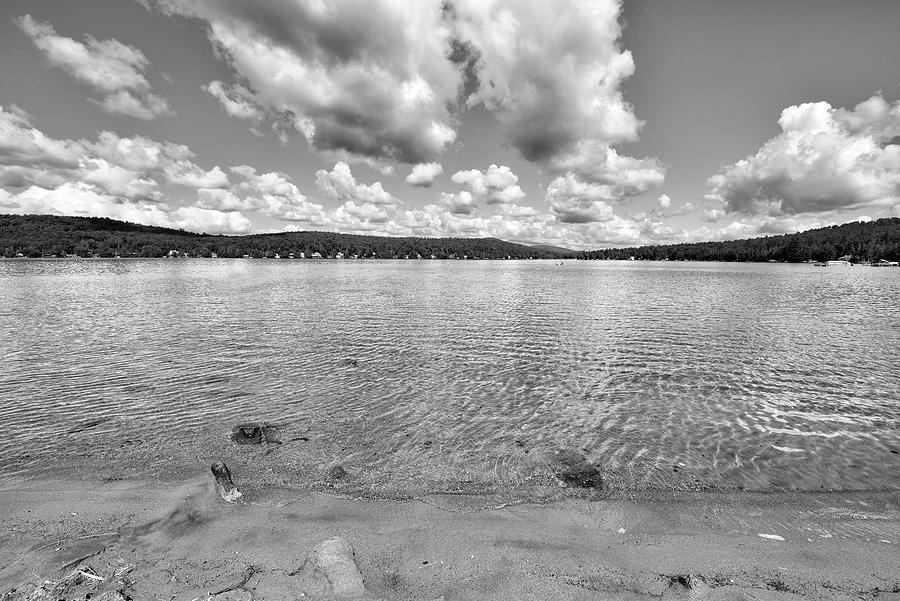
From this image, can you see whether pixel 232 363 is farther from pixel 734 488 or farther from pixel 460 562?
pixel 734 488

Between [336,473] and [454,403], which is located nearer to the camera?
[336,473]

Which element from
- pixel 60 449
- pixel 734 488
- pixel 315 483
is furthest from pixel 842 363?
pixel 60 449

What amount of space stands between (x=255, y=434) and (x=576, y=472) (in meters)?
8.28

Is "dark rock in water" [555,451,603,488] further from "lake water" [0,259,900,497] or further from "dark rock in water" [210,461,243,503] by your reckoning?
"dark rock in water" [210,461,243,503]

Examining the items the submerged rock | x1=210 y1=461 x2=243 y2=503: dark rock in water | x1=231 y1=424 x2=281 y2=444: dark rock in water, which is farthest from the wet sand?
x1=231 y1=424 x2=281 y2=444: dark rock in water

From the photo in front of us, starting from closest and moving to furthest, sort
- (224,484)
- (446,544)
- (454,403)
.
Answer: (446,544) → (224,484) → (454,403)

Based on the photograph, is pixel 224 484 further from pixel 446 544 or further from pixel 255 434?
pixel 446 544

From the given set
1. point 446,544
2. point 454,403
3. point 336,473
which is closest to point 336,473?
point 336,473

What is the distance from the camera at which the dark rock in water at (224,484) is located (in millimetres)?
7587

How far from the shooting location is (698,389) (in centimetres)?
1475

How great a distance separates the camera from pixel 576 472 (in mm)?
8984

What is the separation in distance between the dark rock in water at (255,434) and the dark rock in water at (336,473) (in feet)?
7.15

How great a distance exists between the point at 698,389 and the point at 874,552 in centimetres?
899

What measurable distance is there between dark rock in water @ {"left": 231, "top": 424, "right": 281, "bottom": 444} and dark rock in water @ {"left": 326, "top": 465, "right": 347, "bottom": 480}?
2180 millimetres
